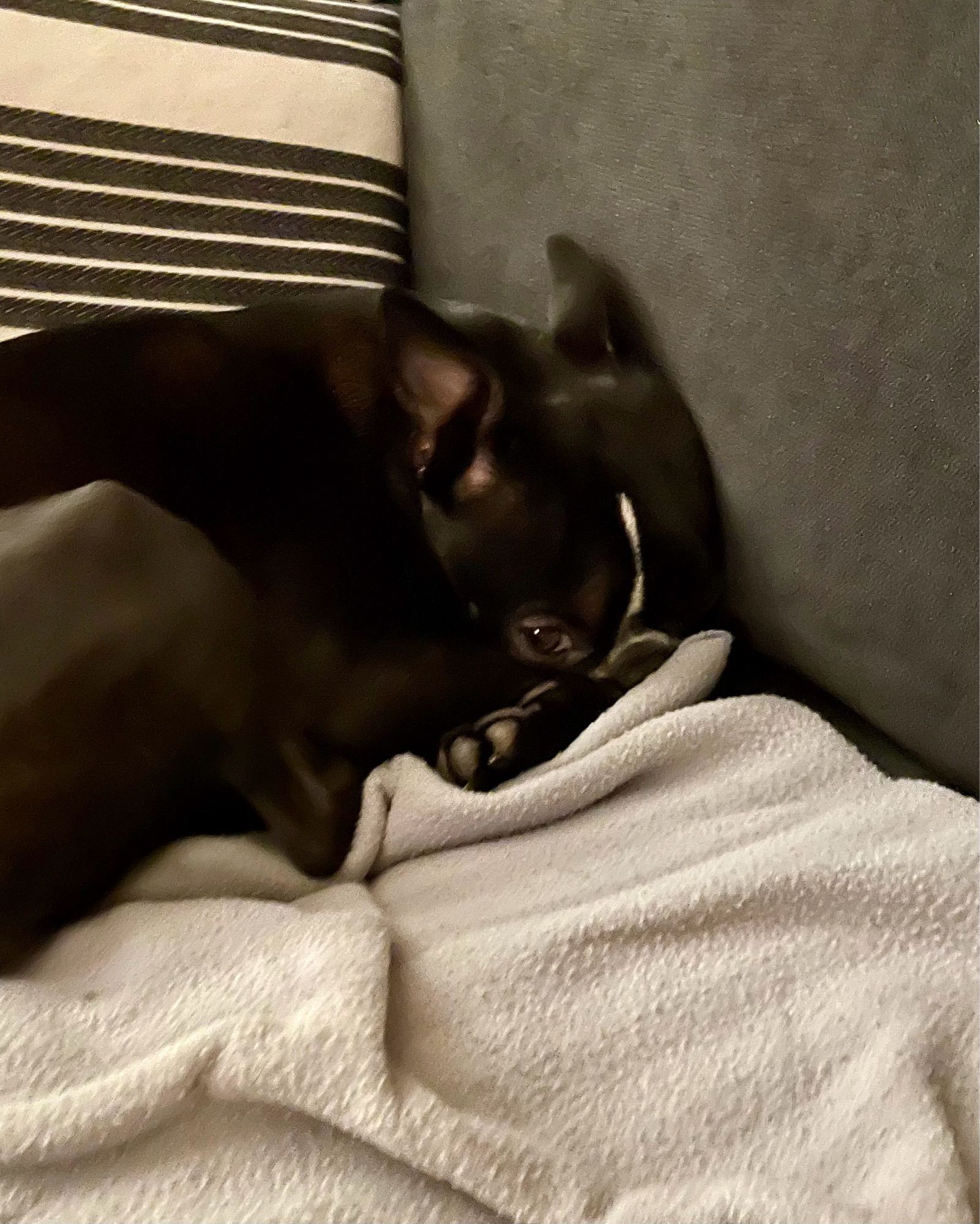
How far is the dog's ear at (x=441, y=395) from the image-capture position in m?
1.19

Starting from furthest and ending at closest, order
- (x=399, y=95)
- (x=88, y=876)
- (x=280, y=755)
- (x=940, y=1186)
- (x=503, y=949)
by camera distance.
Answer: (x=399, y=95) < (x=280, y=755) < (x=88, y=876) < (x=503, y=949) < (x=940, y=1186)

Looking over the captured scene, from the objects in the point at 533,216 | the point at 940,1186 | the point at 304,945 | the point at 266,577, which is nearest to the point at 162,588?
the point at 266,577

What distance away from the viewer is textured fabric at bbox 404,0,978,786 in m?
0.88

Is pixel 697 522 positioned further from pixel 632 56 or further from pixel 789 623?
pixel 632 56

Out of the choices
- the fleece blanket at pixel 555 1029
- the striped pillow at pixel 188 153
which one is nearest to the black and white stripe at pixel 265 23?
the striped pillow at pixel 188 153

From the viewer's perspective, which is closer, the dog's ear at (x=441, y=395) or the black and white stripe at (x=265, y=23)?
the dog's ear at (x=441, y=395)

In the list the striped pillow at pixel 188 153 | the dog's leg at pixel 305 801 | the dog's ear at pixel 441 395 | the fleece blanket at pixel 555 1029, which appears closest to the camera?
the fleece blanket at pixel 555 1029

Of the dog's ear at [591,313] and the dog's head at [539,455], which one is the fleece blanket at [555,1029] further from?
the dog's ear at [591,313]

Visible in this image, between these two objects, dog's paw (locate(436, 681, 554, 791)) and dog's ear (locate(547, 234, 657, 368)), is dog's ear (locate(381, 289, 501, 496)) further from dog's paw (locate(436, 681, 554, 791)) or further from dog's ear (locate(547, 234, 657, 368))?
dog's paw (locate(436, 681, 554, 791))

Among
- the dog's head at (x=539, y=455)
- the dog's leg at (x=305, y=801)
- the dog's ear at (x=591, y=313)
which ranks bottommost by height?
the dog's leg at (x=305, y=801)

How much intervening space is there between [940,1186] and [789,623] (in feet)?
1.82

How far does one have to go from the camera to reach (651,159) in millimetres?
1124

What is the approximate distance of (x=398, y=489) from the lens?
4.30ft

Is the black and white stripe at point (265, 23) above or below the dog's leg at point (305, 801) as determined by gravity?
above
